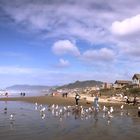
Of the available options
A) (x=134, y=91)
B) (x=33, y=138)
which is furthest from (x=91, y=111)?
(x=134, y=91)

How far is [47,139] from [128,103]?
115 ft

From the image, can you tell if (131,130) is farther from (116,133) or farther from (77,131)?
(77,131)

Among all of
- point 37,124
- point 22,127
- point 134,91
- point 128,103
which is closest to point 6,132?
point 22,127

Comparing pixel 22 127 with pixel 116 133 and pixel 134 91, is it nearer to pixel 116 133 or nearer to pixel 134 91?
pixel 116 133

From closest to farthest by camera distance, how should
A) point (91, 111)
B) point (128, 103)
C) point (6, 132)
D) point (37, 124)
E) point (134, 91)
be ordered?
point (6, 132), point (37, 124), point (91, 111), point (128, 103), point (134, 91)

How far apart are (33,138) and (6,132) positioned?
3.04m

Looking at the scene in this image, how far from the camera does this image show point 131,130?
25719 mm

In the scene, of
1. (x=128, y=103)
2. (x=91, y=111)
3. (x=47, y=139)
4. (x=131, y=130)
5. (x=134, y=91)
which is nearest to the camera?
(x=47, y=139)

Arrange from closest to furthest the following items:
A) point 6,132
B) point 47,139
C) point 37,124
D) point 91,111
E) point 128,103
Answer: point 47,139 → point 6,132 → point 37,124 → point 91,111 → point 128,103

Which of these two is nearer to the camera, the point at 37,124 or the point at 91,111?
the point at 37,124

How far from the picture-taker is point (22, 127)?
86.2ft

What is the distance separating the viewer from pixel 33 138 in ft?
71.3

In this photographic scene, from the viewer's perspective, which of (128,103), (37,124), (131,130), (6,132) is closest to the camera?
(6,132)

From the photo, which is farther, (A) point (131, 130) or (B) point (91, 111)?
(B) point (91, 111)
